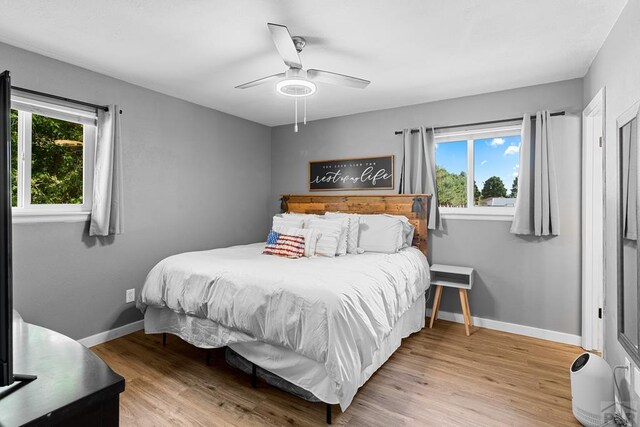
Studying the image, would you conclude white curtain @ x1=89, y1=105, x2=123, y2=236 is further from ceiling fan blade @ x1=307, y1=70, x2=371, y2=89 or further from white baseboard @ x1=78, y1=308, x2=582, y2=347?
ceiling fan blade @ x1=307, y1=70, x2=371, y2=89

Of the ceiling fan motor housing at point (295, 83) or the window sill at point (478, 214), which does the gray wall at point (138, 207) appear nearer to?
the ceiling fan motor housing at point (295, 83)

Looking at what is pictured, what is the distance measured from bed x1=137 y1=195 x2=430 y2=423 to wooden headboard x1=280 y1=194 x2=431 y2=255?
64cm

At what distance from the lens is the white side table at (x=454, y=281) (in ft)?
11.1

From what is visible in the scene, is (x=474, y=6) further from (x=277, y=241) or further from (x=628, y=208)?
(x=277, y=241)

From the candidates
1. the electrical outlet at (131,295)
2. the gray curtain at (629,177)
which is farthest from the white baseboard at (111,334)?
the gray curtain at (629,177)

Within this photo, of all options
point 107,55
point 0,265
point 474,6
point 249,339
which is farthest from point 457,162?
point 0,265

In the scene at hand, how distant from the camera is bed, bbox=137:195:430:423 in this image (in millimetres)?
1968

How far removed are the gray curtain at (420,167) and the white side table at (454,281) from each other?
0.49 m

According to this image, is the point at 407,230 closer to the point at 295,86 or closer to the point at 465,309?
the point at 465,309

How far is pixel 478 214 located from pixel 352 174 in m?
1.58

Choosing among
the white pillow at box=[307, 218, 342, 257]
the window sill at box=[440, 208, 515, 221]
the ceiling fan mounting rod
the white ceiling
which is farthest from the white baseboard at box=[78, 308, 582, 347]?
the ceiling fan mounting rod

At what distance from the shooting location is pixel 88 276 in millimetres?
3057

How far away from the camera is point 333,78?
2.54 metres

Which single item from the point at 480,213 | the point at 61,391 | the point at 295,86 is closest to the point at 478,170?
the point at 480,213
